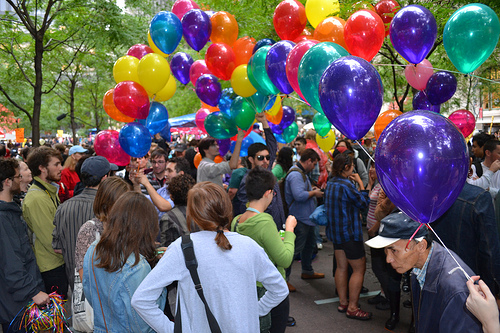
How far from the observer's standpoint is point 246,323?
2.13m

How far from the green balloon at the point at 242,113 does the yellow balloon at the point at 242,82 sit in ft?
0.82

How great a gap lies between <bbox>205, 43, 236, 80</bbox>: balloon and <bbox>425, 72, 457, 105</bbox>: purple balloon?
8.35 feet

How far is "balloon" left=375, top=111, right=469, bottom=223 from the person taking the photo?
6.91ft

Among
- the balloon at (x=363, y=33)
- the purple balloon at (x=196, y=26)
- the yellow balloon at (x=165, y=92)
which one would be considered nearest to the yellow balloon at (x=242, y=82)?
the purple balloon at (x=196, y=26)

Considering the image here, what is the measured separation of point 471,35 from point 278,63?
6.00 ft

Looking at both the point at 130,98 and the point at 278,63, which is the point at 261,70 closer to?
the point at 278,63

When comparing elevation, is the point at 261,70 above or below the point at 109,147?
above

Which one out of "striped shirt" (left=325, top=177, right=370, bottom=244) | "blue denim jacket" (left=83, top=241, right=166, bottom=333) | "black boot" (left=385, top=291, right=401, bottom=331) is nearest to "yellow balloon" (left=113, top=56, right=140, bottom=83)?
"striped shirt" (left=325, top=177, right=370, bottom=244)

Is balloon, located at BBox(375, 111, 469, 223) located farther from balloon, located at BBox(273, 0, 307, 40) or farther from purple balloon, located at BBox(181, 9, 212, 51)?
purple balloon, located at BBox(181, 9, 212, 51)

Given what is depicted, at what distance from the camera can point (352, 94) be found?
112 inches

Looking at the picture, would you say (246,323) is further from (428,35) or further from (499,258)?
(428,35)

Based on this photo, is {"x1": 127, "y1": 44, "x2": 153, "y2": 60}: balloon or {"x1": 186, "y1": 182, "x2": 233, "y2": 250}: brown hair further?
{"x1": 127, "y1": 44, "x2": 153, "y2": 60}: balloon

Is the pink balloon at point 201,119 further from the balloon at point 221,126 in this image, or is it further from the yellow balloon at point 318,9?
the yellow balloon at point 318,9

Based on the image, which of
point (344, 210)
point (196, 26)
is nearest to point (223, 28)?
point (196, 26)
